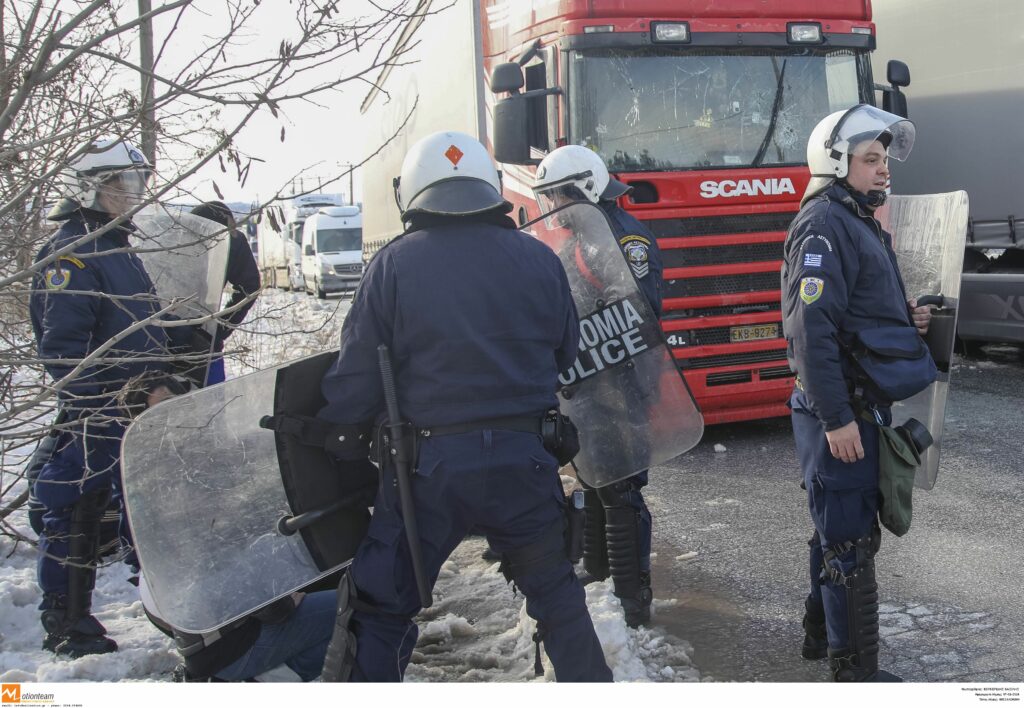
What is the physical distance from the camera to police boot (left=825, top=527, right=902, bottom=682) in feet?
10.4

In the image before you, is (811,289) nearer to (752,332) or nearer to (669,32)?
(752,332)

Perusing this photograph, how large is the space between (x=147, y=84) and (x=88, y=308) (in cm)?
121

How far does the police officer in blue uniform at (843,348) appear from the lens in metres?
3.17

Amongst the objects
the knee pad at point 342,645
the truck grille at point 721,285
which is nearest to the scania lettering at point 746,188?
the truck grille at point 721,285

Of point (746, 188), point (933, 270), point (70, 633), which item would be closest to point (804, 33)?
point (746, 188)

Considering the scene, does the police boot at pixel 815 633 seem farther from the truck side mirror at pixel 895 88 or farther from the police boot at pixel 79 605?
the truck side mirror at pixel 895 88

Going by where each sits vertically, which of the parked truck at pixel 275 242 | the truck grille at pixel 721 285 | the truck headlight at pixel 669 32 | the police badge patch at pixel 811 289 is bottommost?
the truck grille at pixel 721 285

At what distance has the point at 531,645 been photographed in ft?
12.2

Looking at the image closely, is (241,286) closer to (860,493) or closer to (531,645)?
(531,645)

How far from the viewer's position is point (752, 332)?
690 cm

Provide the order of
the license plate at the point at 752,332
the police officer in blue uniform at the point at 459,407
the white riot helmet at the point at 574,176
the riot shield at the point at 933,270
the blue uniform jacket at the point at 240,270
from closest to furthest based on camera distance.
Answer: the police officer in blue uniform at the point at 459,407
the riot shield at the point at 933,270
the white riot helmet at the point at 574,176
the blue uniform jacket at the point at 240,270
the license plate at the point at 752,332

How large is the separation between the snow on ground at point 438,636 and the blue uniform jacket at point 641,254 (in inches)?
50.3

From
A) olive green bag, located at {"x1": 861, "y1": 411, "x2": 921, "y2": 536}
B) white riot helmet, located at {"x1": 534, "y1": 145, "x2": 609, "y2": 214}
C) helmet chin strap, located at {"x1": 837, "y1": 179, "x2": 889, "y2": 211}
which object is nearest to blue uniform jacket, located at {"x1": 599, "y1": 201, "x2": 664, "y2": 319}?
white riot helmet, located at {"x1": 534, "y1": 145, "x2": 609, "y2": 214}
